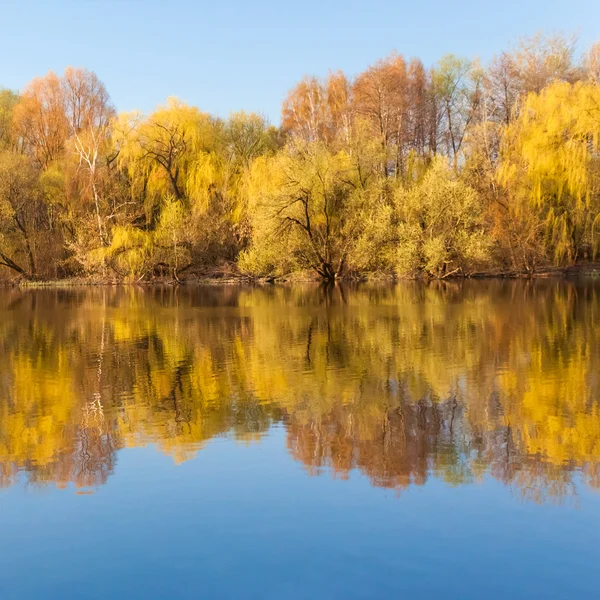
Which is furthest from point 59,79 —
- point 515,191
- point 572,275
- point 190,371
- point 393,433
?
point 393,433

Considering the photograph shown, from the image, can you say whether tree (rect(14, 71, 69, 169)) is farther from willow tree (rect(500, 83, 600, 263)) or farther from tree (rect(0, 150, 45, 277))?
willow tree (rect(500, 83, 600, 263))

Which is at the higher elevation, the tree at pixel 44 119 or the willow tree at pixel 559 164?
the tree at pixel 44 119

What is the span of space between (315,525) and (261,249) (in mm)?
36559

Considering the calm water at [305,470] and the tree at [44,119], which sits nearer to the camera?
the calm water at [305,470]

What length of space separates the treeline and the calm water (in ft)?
79.5

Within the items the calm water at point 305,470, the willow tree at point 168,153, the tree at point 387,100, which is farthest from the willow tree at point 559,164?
the calm water at point 305,470

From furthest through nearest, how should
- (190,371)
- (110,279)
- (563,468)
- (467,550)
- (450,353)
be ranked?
(110,279) < (450,353) < (190,371) < (563,468) < (467,550)

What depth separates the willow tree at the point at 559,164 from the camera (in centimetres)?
3541

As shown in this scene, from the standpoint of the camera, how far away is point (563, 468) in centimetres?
727

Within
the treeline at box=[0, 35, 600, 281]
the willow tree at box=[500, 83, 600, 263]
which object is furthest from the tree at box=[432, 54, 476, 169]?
the willow tree at box=[500, 83, 600, 263]

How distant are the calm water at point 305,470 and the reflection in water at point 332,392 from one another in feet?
0.16

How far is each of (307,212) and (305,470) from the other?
33641 millimetres

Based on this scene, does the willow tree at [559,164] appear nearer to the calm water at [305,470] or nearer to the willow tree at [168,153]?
the willow tree at [168,153]

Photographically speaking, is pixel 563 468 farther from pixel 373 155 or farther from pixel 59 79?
pixel 59 79
